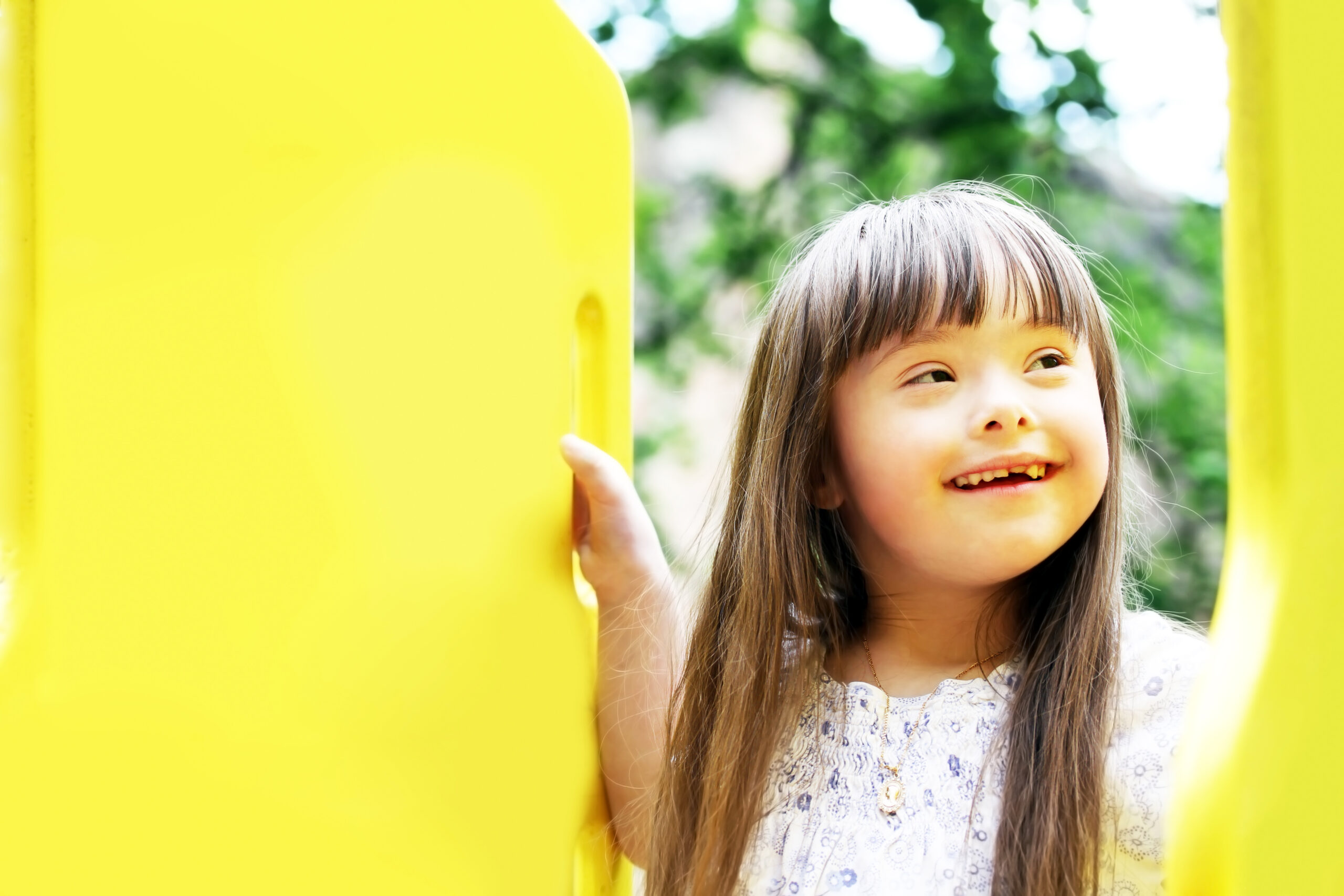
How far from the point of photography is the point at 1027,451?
36.2 inches

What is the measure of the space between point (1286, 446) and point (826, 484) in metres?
0.55

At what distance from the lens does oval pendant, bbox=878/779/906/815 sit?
95 centimetres

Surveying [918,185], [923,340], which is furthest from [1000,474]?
[918,185]

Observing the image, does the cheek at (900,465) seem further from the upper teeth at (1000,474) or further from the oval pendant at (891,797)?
the oval pendant at (891,797)

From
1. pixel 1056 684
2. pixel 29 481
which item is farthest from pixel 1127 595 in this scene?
pixel 29 481

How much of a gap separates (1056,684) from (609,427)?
437mm

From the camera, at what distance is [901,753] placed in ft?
3.23

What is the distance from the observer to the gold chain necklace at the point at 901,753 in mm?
958

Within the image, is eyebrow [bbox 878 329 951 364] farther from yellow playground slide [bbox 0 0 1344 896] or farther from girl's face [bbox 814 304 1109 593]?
yellow playground slide [bbox 0 0 1344 896]

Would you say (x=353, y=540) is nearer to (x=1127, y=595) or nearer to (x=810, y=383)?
(x=810, y=383)

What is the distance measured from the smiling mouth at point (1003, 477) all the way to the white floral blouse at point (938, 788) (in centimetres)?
15

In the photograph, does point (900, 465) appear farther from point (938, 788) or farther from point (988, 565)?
point (938, 788)

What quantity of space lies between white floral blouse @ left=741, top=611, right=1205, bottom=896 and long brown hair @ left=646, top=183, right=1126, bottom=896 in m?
0.02

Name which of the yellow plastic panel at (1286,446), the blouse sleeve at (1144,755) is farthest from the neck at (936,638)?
the yellow plastic panel at (1286,446)
